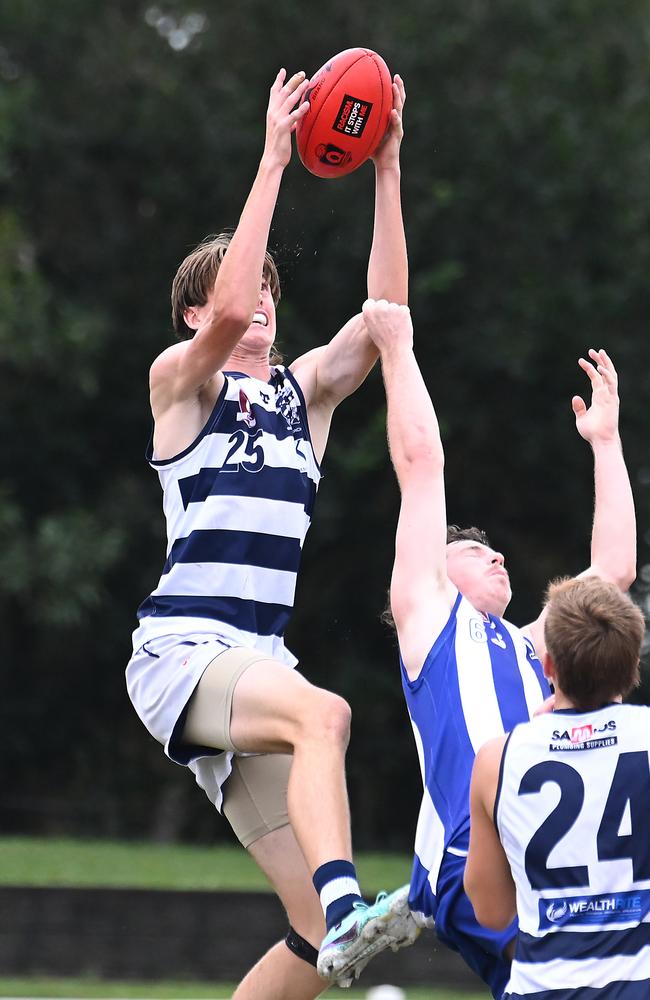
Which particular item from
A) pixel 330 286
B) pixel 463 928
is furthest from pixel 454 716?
pixel 330 286

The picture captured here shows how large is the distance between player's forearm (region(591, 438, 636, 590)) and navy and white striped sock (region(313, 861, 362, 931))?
1.12 meters

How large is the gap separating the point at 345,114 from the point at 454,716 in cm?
206

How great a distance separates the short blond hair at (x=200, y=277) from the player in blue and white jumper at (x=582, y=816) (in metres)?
1.95

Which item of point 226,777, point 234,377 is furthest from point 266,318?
point 226,777

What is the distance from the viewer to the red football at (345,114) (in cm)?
461

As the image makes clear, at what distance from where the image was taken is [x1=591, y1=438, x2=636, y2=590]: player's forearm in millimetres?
4109

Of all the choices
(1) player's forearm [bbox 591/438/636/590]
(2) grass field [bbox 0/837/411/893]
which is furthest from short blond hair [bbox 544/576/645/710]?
(2) grass field [bbox 0/837/411/893]

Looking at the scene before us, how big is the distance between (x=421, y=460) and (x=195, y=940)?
503cm

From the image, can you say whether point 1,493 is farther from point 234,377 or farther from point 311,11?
point 234,377

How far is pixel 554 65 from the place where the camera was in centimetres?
1625

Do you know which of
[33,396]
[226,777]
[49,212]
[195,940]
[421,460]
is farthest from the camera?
[49,212]

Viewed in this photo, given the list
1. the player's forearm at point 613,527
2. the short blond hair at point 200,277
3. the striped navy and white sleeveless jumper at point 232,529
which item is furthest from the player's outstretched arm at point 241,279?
the player's forearm at point 613,527

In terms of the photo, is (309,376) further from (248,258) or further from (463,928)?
(463,928)

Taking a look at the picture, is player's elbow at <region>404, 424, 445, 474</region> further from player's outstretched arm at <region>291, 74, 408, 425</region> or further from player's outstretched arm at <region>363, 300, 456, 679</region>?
player's outstretched arm at <region>291, 74, 408, 425</region>
